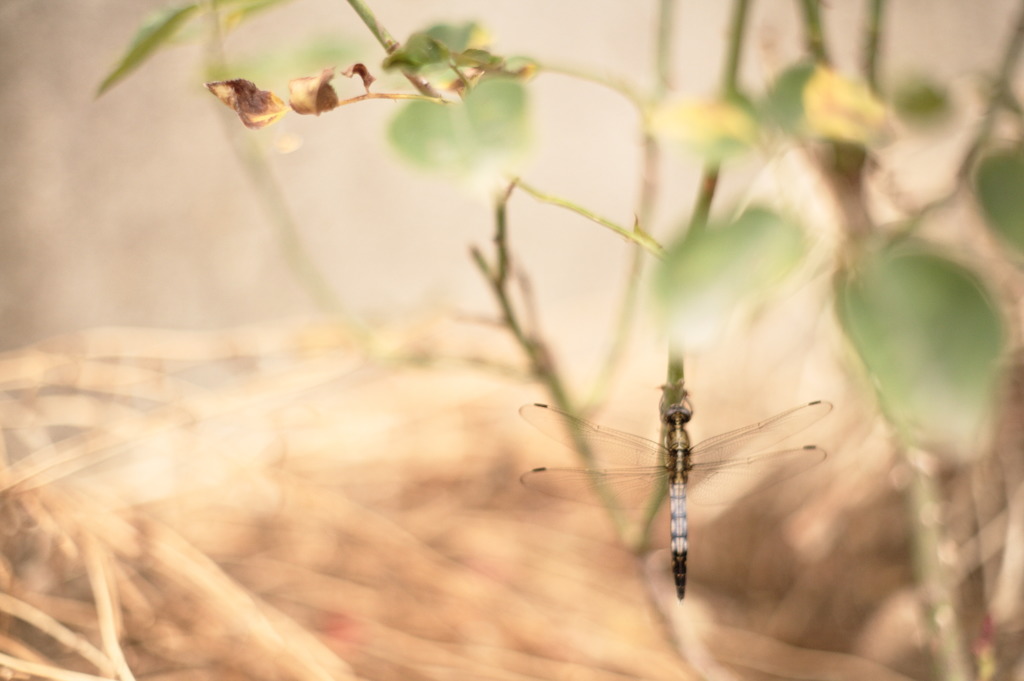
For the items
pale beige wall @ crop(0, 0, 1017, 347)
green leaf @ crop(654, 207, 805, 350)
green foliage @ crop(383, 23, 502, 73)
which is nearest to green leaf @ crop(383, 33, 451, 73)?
green foliage @ crop(383, 23, 502, 73)

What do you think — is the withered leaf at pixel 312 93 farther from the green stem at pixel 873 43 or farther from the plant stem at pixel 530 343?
the green stem at pixel 873 43

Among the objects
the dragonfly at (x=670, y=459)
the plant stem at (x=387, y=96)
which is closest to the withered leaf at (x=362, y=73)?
the plant stem at (x=387, y=96)

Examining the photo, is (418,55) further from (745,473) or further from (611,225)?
(745,473)

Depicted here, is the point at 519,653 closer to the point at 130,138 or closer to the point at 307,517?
the point at 307,517

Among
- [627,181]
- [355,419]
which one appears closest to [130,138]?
[355,419]

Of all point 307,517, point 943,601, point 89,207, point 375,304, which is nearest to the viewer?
point 943,601
